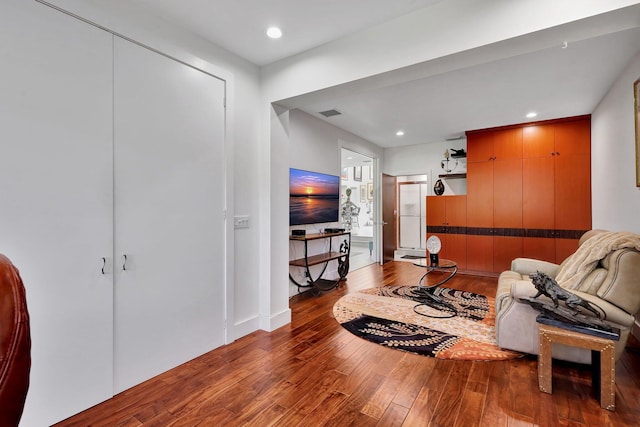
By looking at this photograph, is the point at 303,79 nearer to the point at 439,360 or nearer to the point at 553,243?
the point at 439,360

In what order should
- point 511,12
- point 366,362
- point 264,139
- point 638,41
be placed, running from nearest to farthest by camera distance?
point 511,12 < point 366,362 < point 638,41 < point 264,139

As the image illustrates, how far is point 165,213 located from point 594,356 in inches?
123

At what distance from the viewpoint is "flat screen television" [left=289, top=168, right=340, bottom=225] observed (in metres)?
4.42

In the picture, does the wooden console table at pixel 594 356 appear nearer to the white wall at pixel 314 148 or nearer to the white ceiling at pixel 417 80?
the white ceiling at pixel 417 80

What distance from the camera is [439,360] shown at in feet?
8.07

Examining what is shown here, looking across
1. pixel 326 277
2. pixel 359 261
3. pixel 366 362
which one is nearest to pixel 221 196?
pixel 366 362

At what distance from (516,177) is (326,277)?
3692mm

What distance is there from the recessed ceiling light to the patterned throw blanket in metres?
3.00

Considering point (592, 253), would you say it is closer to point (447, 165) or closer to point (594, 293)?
point (594, 293)

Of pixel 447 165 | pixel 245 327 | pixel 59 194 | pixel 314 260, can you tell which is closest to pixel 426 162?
pixel 447 165

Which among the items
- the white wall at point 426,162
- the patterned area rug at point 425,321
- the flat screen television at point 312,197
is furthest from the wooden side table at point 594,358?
the white wall at point 426,162

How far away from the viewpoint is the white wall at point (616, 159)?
3.03 m

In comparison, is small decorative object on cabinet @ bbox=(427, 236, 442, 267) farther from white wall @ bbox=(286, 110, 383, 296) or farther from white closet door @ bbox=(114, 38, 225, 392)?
white closet door @ bbox=(114, 38, 225, 392)

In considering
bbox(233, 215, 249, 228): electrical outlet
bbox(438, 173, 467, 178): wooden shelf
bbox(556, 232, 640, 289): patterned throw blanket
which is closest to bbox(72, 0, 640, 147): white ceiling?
bbox(438, 173, 467, 178): wooden shelf
